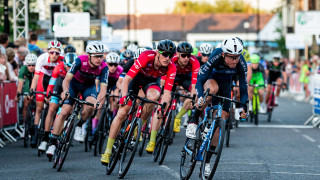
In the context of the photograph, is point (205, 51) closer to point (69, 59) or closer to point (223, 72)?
point (69, 59)

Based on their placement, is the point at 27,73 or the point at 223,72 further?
the point at 27,73

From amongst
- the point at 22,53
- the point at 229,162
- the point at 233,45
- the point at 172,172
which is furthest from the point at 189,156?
the point at 22,53

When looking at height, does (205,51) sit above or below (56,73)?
above

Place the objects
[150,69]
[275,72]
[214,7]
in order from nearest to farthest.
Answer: [150,69] < [275,72] < [214,7]

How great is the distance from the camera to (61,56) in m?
14.0

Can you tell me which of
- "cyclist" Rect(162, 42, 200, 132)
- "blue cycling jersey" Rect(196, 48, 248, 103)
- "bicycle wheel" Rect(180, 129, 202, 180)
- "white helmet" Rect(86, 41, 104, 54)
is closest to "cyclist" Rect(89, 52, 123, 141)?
"cyclist" Rect(162, 42, 200, 132)

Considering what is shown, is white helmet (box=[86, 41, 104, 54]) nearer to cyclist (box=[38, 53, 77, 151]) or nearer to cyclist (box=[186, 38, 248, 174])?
cyclist (box=[38, 53, 77, 151])

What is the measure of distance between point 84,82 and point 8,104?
4.27 metres

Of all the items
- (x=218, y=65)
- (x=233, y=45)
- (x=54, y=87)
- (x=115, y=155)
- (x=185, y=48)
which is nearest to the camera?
(x=233, y=45)

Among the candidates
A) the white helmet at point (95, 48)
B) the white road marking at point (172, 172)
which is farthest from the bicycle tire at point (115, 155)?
the white helmet at point (95, 48)

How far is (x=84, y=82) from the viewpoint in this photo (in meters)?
12.2

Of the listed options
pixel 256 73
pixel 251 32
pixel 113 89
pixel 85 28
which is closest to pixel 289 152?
pixel 113 89

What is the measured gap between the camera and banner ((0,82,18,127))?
15520 mm

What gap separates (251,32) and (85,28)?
97.4 m
